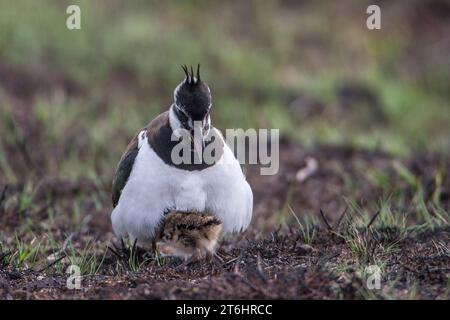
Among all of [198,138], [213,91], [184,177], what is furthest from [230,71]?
[184,177]

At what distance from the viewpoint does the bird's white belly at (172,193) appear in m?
5.18

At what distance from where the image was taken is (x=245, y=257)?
5.04 metres

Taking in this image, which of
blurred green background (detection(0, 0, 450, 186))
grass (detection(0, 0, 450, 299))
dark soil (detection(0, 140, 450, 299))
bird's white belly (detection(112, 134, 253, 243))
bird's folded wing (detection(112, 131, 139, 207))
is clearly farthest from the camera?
blurred green background (detection(0, 0, 450, 186))

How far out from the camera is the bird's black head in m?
5.21

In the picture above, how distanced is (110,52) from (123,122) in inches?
87.7

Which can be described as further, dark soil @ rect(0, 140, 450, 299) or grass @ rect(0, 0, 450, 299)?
grass @ rect(0, 0, 450, 299)

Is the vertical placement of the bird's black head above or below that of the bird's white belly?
above

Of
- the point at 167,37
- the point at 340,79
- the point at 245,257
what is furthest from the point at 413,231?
the point at 167,37

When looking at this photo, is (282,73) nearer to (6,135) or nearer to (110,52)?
(110,52)

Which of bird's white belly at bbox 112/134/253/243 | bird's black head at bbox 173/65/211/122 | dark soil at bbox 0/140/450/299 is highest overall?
bird's black head at bbox 173/65/211/122

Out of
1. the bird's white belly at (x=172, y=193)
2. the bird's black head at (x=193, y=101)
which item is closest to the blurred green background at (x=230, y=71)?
the bird's white belly at (x=172, y=193)

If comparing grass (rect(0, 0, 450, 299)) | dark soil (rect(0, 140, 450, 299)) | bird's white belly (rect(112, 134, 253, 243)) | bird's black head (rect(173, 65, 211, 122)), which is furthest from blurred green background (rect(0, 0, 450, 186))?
bird's black head (rect(173, 65, 211, 122))

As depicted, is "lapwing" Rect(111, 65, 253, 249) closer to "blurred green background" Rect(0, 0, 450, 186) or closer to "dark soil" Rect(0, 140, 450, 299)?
"dark soil" Rect(0, 140, 450, 299)

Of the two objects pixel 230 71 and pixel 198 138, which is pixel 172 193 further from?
pixel 230 71
